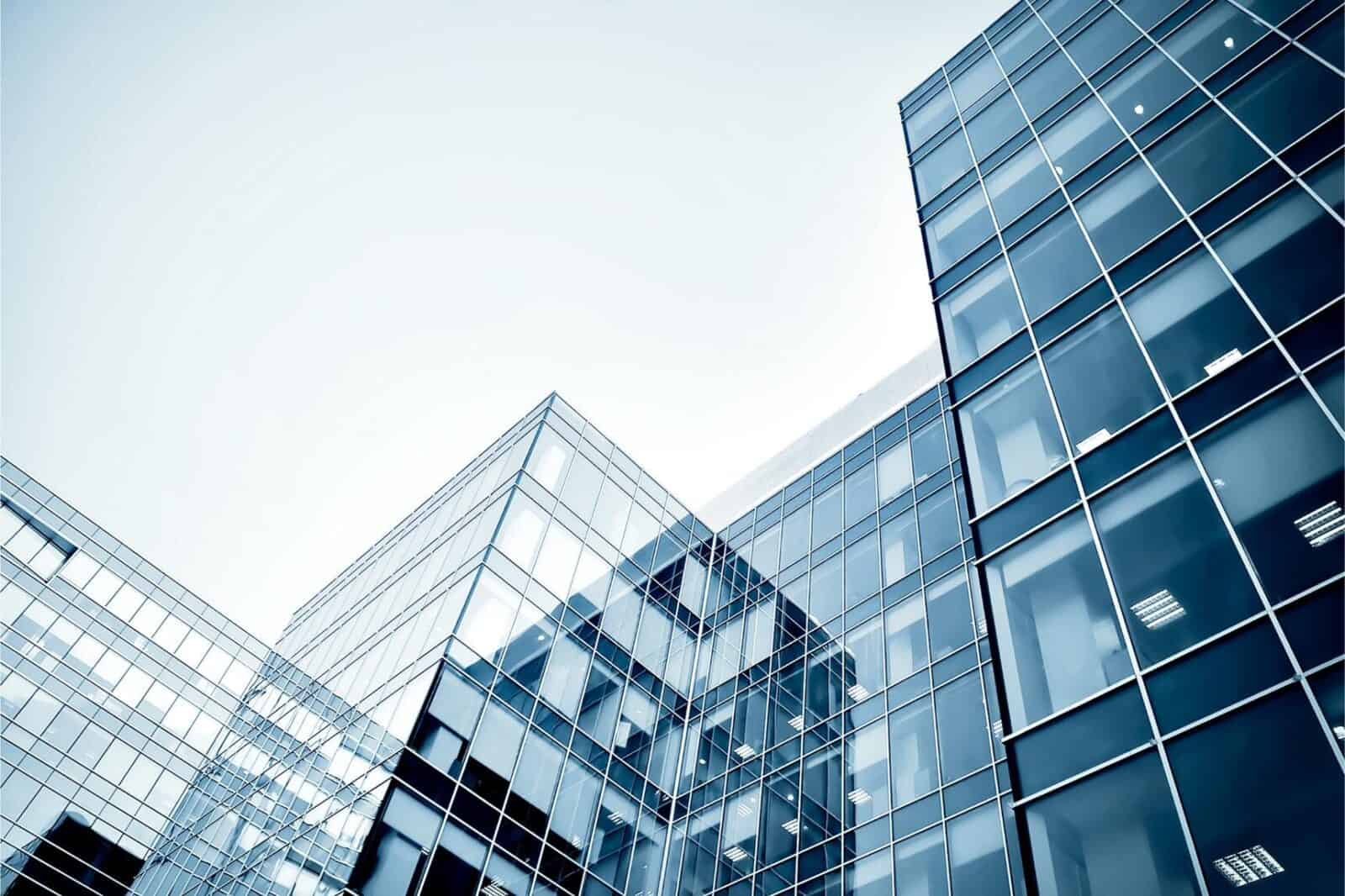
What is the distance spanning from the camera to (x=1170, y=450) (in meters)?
12.4

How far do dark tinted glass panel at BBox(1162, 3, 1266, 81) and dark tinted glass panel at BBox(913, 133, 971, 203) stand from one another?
5.33 meters

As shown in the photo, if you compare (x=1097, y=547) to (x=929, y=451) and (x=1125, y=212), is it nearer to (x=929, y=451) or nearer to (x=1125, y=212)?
(x=1125, y=212)

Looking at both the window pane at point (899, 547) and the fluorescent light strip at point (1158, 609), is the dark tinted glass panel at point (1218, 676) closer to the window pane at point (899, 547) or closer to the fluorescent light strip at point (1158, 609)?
the fluorescent light strip at point (1158, 609)

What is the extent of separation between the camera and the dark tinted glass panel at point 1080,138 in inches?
737

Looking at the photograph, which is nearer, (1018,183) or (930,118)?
(1018,183)

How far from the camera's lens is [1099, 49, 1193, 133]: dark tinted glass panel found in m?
17.8

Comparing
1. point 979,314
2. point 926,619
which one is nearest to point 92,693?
point 926,619

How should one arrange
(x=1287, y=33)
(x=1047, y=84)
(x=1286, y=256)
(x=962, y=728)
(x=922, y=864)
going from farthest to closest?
(x=1047, y=84) → (x=962, y=728) → (x=922, y=864) → (x=1287, y=33) → (x=1286, y=256)

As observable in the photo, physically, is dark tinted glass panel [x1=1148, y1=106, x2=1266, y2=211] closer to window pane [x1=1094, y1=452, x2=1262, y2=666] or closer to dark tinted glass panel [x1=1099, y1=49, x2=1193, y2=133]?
dark tinted glass panel [x1=1099, y1=49, x2=1193, y2=133]

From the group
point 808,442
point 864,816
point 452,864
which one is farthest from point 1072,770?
point 808,442

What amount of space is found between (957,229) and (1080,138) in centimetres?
307

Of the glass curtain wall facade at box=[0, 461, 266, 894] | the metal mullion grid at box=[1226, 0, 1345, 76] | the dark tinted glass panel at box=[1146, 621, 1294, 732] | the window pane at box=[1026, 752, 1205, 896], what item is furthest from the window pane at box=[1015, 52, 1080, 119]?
the glass curtain wall facade at box=[0, 461, 266, 894]

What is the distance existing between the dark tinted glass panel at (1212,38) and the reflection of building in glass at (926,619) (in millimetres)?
91

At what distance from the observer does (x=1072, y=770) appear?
35.2 ft
